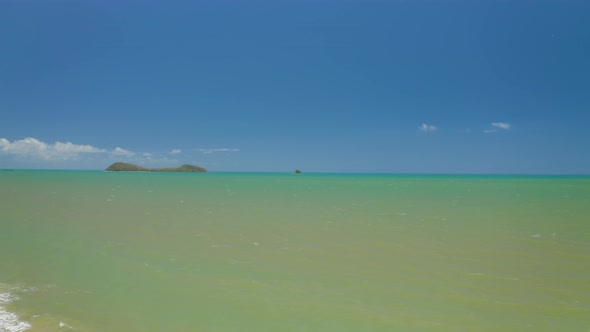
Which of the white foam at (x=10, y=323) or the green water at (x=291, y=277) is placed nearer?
the white foam at (x=10, y=323)

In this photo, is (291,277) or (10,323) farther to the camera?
(291,277)

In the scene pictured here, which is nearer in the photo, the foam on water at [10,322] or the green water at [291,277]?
the foam on water at [10,322]

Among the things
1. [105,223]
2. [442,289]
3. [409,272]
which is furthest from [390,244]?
[105,223]

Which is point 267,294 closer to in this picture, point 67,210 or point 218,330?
point 218,330

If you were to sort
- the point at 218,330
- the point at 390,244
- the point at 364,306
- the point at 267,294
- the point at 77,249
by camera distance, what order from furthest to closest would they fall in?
the point at 390,244
the point at 77,249
the point at 267,294
the point at 364,306
the point at 218,330

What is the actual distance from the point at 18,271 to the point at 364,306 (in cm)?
915

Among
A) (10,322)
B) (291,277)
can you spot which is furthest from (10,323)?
(291,277)

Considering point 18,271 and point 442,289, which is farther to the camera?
point 18,271

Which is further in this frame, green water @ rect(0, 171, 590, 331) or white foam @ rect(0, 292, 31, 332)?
green water @ rect(0, 171, 590, 331)

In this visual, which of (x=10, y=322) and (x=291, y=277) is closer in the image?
(x=10, y=322)

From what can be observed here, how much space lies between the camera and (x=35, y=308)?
6.41 m

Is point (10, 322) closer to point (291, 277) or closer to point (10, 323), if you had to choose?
point (10, 323)

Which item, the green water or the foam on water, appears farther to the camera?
the green water

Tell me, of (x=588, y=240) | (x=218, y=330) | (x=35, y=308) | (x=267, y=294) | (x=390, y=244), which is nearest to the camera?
(x=218, y=330)
